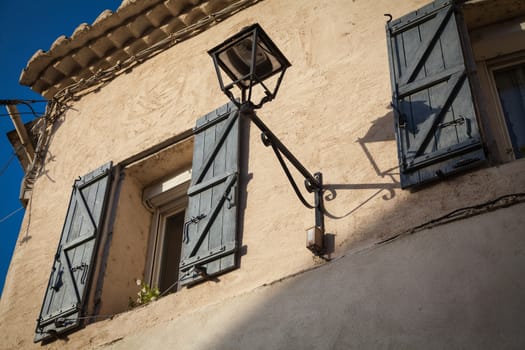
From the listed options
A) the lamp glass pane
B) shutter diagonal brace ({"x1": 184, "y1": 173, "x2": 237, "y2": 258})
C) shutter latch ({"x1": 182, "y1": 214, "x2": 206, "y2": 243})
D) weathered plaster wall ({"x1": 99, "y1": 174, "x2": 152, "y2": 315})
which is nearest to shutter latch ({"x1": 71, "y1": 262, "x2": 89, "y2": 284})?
weathered plaster wall ({"x1": 99, "y1": 174, "x2": 152, "y2": 315})

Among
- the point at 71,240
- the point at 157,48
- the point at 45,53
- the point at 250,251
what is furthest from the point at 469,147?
the point at 45,53

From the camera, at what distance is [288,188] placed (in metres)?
5.25

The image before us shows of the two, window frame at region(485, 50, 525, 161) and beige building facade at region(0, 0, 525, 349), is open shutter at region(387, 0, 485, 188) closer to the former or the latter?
beige building facade at region(0, 0, 525, 349)

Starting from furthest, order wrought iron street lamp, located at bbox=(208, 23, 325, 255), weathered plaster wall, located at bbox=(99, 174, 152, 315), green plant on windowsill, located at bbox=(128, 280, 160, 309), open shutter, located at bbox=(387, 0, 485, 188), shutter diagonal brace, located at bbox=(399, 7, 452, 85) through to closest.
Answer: weathered plaster wall, located at bbox=(99, 174, 152, 315)
green plant on windowsill, located at bbox=(128, 280, 160, 309)
shutter diagonal brace, located at bbox=(399, 7, 452, 85)
wrought iron street lamp, located at bbox=(208, 23, 325, 255)
open shutter, located at bbox=(387, 0, 485, 188)

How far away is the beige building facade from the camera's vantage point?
4098mm

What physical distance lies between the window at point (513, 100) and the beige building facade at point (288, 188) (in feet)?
0.04

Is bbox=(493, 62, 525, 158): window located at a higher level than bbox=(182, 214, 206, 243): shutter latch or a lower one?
higher

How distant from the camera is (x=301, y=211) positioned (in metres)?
5.03

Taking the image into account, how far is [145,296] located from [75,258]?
77 cm

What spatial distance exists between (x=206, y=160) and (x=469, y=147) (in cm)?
219

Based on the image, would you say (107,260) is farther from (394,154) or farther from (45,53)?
(45,53)

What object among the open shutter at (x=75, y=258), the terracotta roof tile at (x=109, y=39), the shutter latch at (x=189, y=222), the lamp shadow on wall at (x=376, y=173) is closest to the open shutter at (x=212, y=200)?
the shutter latch at (x=189, y=222)

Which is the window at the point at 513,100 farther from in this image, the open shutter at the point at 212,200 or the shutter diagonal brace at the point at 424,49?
the open shutter at the point at 212,200

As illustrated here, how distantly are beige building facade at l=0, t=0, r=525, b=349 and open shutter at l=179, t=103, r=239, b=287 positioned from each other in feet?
0.05
